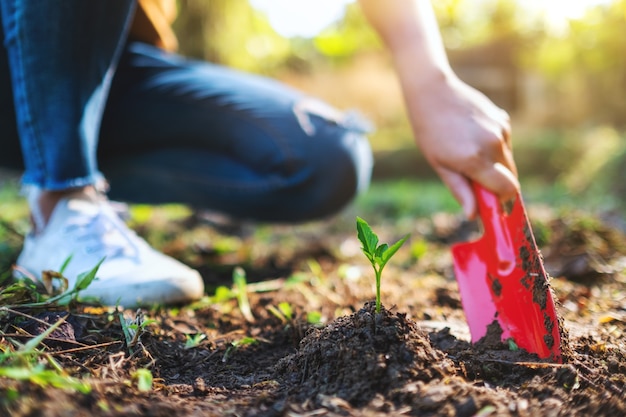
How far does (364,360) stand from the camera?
2.90 ft

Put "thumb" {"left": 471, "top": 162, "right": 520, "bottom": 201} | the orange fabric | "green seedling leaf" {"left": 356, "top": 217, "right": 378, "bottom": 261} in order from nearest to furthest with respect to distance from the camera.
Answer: "green seedling leaf" {"left": 356, "top": 217, "right": 378, "bottom": 261} < "thumb" {"left": 471, "top": 162, "right": 520, "bottom": 201} < the orange fabric

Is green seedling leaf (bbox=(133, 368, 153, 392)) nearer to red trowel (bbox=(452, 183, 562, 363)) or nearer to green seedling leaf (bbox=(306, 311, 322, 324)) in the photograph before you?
green seedling leaf (bbox=(306, 311, 322, 324))

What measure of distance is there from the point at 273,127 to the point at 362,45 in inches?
638

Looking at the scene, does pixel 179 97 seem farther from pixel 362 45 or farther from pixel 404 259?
pixel 362 45

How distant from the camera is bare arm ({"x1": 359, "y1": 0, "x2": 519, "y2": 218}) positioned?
4.13 ft

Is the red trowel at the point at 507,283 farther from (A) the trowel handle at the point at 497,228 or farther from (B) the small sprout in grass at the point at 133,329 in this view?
(B) the small sprout in grass at the point at 133,329

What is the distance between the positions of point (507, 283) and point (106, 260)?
97 cm

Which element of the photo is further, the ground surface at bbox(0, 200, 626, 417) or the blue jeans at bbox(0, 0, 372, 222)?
the blue jeans at bbox(0, 0, 372, 222)

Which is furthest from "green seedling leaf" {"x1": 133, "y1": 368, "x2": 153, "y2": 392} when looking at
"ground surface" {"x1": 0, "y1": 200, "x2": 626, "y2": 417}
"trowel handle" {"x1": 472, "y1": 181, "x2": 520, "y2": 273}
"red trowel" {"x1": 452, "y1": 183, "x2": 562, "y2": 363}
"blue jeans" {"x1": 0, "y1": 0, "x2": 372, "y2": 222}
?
"blue jeans" {"x1": 0, "y1": 0, "x2": 372, "y2": 222}

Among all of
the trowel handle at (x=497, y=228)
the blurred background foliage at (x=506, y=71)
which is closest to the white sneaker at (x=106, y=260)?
the trowel handle at (x=497, y=228)

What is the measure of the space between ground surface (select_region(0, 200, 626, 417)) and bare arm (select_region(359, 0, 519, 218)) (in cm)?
36

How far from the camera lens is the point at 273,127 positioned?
84.9 inches

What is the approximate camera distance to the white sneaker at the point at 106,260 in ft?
4.51

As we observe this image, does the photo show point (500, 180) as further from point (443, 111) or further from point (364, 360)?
point (364, 360)
